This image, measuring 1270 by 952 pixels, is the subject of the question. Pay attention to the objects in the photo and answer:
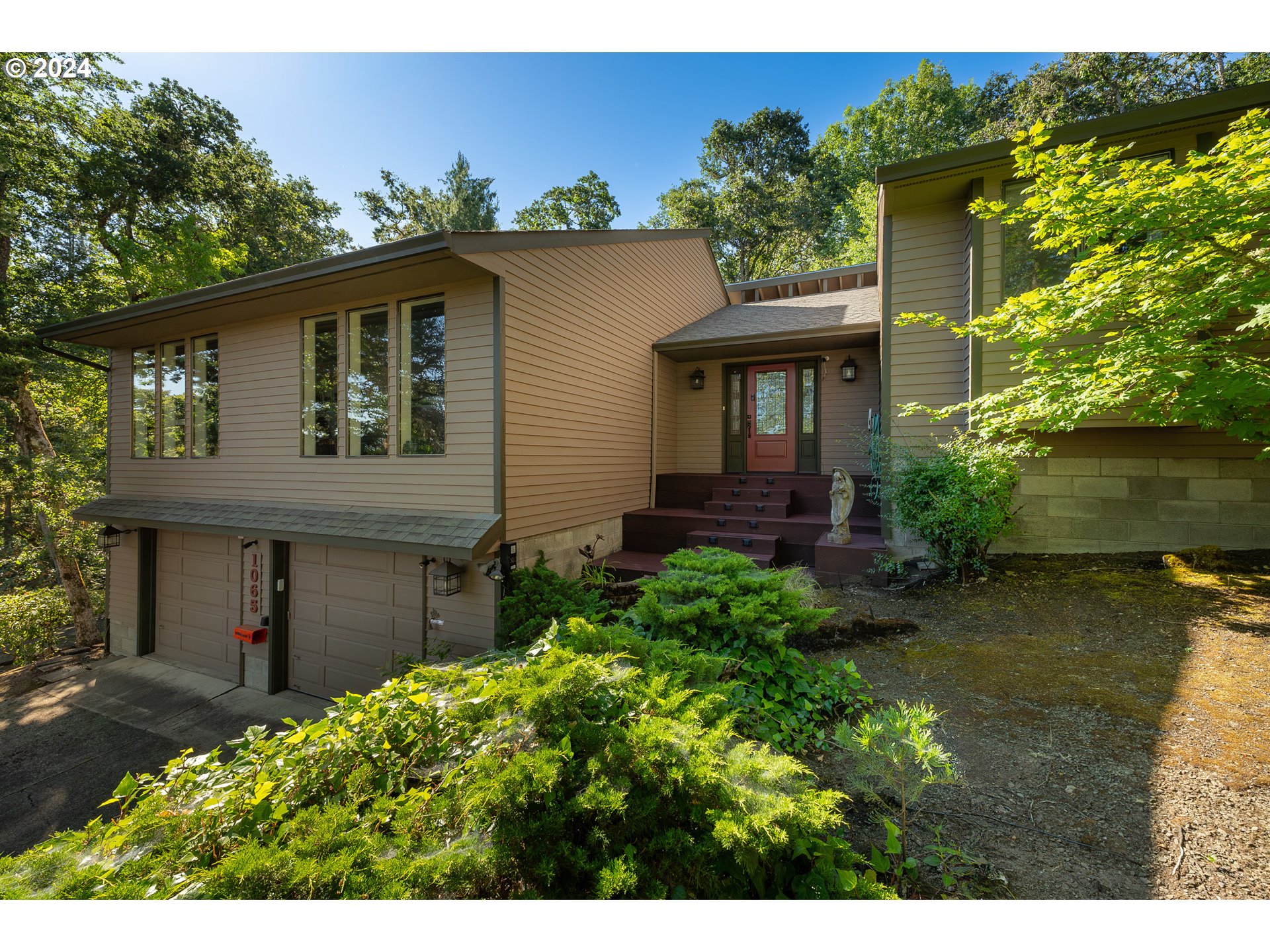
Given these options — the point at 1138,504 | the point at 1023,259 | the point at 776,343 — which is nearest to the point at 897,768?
the point at 1138,504

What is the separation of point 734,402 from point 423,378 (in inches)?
208

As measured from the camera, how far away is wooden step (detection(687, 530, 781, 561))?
6.04 m

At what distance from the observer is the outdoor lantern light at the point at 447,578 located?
492 cm

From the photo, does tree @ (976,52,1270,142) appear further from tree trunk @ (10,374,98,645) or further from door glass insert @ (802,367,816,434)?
tree trunk @ (10,374,98,645)

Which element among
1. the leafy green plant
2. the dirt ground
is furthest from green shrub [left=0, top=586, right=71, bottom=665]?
the leafy green plant

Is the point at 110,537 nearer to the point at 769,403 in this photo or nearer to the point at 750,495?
the point at 750,495

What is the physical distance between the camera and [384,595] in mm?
5578

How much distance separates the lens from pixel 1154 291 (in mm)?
4074

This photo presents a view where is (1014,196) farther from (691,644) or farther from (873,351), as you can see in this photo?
(691,644)

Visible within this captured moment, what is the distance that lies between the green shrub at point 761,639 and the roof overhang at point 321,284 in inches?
132

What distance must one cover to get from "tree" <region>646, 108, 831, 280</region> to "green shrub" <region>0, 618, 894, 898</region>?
21.3 m

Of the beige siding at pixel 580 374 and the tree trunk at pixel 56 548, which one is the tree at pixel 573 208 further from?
the tree trunk at pixel 56 548
